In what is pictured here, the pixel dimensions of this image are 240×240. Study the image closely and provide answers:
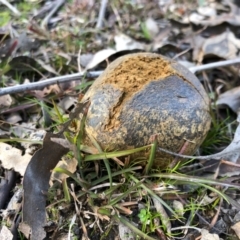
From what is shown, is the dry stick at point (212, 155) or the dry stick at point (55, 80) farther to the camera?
the dry stick at point (55, 80)

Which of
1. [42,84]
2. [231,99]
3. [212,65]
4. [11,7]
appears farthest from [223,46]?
[11,7]

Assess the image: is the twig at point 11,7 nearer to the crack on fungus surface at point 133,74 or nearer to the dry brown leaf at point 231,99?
the crack on fungus surface at point 133,74

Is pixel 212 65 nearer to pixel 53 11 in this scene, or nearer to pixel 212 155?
pixel 212 155

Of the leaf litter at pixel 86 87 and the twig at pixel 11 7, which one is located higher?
the twig at pixel 11 7

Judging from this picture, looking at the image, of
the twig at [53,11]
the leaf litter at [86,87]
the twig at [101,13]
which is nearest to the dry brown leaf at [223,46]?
the leaf litter at [86,87]

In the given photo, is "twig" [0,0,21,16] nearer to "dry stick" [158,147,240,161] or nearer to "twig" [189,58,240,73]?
"twig" [189,58,240,73]

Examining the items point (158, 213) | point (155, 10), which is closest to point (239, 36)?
point (155, 10)

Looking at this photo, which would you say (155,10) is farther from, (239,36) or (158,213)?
(158,213)
